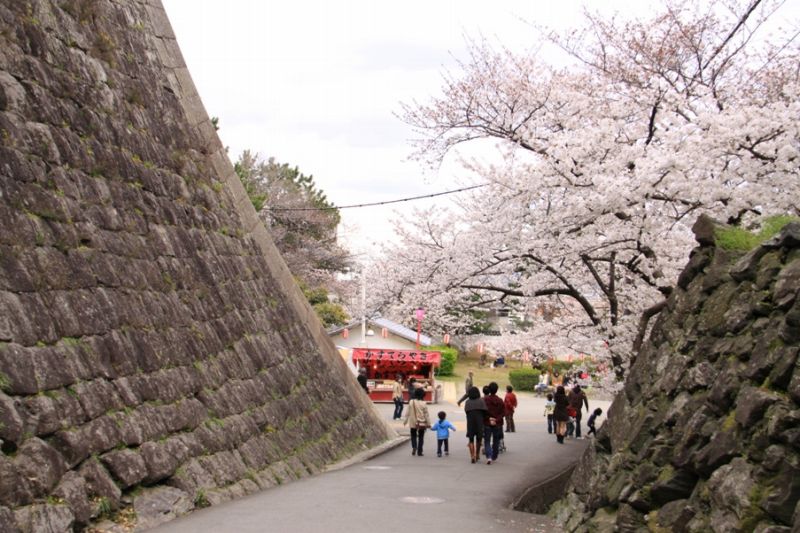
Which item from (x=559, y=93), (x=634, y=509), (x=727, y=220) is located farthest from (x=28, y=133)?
(x=559, y=93)

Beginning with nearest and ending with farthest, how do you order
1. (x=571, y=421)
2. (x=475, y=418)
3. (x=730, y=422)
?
1. (x=730, y=422)
2. (x=475, y=418)
3. (x=571, y=421)

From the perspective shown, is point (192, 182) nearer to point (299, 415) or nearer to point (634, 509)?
point (299, 415)

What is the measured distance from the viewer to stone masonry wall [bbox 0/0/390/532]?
7.26m

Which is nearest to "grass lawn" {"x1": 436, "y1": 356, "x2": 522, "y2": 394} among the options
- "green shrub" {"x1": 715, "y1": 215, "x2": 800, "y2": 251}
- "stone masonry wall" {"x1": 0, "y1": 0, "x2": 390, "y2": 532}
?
"stone masonry wall" {"x1": 0, "y1": 0, "x2": 390, "y2": 532}

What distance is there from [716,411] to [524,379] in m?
42.3

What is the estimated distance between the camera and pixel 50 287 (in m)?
7.77

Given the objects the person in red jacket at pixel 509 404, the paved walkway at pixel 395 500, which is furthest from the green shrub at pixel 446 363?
the paved walkway at pixel 395 500

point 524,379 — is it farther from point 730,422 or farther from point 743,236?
point 730,422

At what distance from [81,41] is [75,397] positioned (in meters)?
4.20

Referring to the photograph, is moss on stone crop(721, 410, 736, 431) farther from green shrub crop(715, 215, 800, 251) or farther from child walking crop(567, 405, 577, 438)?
child walking crop(567, 405, 577, 438)

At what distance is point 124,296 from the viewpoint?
9086 millimetres

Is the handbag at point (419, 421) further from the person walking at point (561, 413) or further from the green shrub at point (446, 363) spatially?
the green shrub at point (446, 363)

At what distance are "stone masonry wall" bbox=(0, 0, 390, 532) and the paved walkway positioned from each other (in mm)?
463

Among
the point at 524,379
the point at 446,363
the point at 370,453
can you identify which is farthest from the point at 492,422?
the point at 446,363
